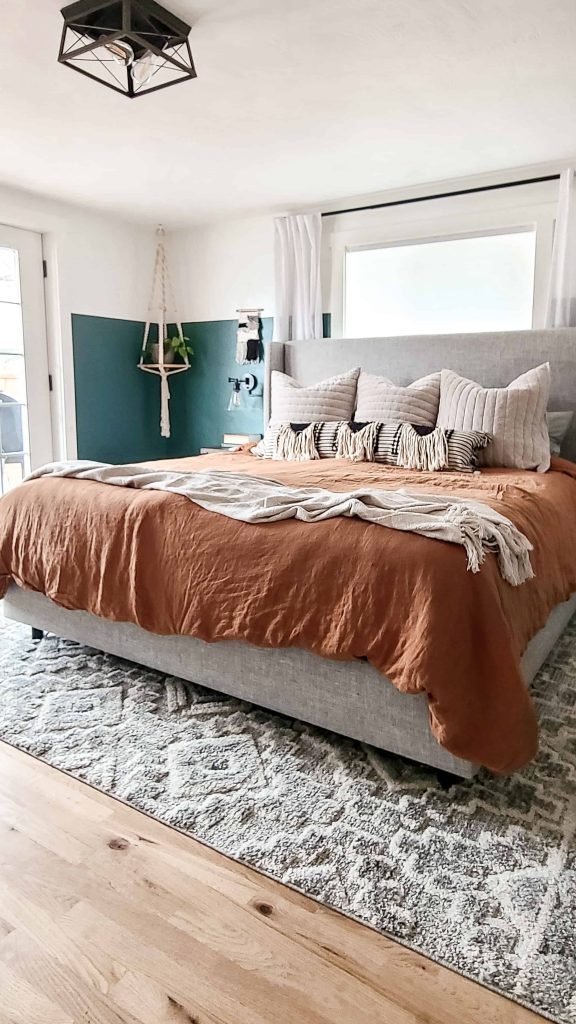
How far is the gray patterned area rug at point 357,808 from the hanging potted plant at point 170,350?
3.00m

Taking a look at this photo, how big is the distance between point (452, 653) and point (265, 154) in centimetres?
283

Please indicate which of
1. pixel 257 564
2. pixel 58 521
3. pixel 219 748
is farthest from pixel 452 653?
pixel 58 521

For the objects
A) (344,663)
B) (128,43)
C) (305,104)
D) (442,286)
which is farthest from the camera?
(442,286)

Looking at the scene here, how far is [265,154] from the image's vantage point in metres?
3.35

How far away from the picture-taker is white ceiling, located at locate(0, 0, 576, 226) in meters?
2.14

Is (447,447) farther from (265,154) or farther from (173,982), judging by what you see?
(173,982)

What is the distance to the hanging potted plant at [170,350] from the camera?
486 cm

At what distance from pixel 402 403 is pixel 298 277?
1.42m

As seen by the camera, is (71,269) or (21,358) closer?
(21,358)

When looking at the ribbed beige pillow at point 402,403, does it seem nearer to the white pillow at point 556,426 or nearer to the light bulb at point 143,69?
the white pillow at point 556,426

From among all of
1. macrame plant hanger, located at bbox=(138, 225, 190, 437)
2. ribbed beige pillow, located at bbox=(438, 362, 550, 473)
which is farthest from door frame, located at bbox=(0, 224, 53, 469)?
ribbed beige pillow, located at bbox=(438, 362, 550, 473)

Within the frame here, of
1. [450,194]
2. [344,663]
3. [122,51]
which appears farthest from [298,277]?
[344,663]

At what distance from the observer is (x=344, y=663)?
1.80 metres

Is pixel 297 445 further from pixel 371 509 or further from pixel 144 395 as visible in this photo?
pixel 144 395
